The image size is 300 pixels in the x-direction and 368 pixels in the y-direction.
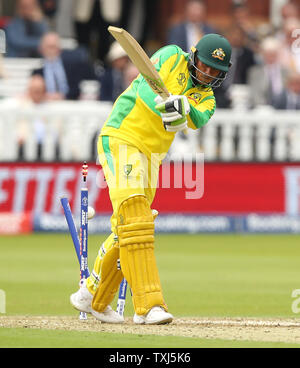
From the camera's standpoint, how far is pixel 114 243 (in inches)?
321

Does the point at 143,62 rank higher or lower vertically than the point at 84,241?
higher

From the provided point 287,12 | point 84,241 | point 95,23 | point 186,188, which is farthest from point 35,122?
point 84,241

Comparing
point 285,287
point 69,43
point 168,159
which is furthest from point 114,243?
point 69,43

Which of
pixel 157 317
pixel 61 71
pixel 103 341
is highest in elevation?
pixel 61 71

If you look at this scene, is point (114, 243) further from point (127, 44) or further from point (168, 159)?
point (168, 159)

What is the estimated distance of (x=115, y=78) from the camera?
16.9 m

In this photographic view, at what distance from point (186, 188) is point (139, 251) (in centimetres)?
872

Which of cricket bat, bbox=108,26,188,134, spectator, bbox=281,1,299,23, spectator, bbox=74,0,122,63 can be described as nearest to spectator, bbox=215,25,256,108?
spectator, bbox=281,1,299,23

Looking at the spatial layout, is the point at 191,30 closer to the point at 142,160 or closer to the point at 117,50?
the point at 117,50

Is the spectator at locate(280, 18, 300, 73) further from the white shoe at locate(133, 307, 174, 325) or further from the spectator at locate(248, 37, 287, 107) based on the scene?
the white shoe at locate(133, 307, 174, 325)

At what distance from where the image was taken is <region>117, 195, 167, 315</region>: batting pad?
25.8 ft

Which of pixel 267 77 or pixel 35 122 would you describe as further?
pixel 267 77

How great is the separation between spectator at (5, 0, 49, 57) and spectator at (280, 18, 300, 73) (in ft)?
12.7
